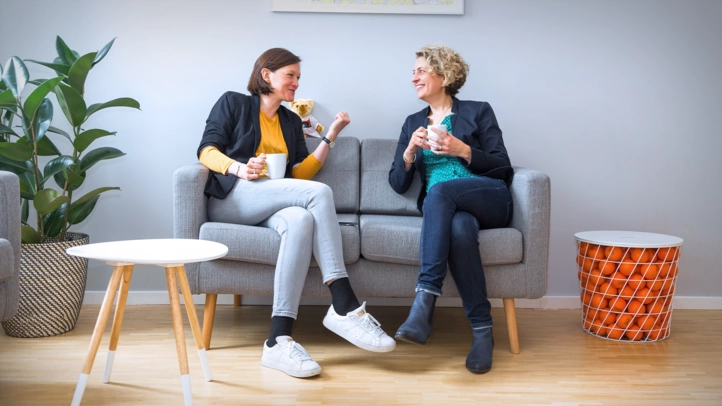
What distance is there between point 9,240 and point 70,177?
672 mm

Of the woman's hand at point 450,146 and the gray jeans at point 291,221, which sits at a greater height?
the woman's hand at point 450,146

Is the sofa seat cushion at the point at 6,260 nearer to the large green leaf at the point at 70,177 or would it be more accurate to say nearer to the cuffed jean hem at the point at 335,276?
the large green leaf at the point at 70,177

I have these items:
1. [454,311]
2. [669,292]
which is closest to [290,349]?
[454,311]

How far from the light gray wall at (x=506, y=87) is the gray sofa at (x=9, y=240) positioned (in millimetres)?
1143

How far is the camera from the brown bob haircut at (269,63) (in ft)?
7.85

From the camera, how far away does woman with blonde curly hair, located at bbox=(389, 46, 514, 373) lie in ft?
6.61

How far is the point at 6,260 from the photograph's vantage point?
162 centimetres

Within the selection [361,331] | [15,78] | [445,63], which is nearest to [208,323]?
[361,331]

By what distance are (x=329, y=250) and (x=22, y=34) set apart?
184 centimetres

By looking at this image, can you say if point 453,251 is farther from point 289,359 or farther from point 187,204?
point 187,204

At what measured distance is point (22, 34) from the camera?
2.80 m

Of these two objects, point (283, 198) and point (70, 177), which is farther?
point (70, 177)

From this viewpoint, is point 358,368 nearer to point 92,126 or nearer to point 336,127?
point 336,127

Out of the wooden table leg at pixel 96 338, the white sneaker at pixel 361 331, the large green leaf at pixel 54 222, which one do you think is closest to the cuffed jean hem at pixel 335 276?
the white sneaker at pixel 361 331
